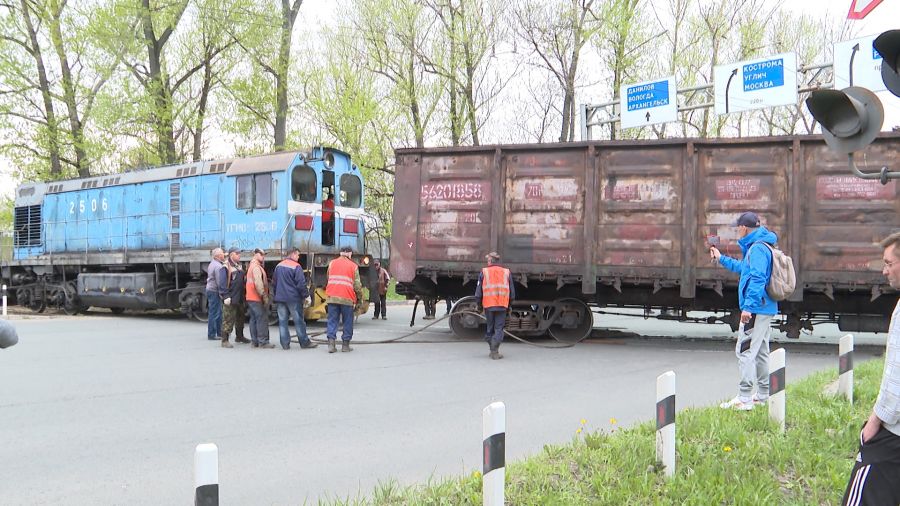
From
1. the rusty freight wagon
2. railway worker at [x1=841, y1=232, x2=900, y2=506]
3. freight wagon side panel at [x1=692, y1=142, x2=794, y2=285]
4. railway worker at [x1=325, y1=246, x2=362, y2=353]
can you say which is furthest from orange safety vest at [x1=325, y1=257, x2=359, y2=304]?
railway worker at [x1=841, y1=232, x2=900, y2=506]

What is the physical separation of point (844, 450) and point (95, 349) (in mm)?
10876

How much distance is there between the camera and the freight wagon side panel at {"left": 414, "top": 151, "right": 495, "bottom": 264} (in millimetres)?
13000

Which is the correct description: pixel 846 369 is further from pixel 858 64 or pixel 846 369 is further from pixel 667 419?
pixel 858 64

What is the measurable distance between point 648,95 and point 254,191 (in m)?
10.2

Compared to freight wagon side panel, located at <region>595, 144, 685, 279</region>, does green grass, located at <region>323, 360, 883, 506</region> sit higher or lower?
lower

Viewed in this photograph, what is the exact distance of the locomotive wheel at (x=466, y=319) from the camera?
521 inches

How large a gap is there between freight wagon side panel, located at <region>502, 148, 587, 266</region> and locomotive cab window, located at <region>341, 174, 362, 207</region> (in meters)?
4.88

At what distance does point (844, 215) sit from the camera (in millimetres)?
11234

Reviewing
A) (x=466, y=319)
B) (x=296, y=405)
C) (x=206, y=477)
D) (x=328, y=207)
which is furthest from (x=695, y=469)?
(x=328, y=207)

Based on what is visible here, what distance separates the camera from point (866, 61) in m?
14.7

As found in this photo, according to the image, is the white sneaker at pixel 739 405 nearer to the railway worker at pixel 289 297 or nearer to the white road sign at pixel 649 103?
Answer: the railway worker at pixel 289 297

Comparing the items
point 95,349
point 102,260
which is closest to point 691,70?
point 102,260

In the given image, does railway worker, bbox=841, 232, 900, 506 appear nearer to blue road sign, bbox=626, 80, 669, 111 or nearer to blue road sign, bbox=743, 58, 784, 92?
blue road sign, bbox=743, 58, 784, 92

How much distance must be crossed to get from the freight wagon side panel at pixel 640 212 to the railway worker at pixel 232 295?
6377 mm
